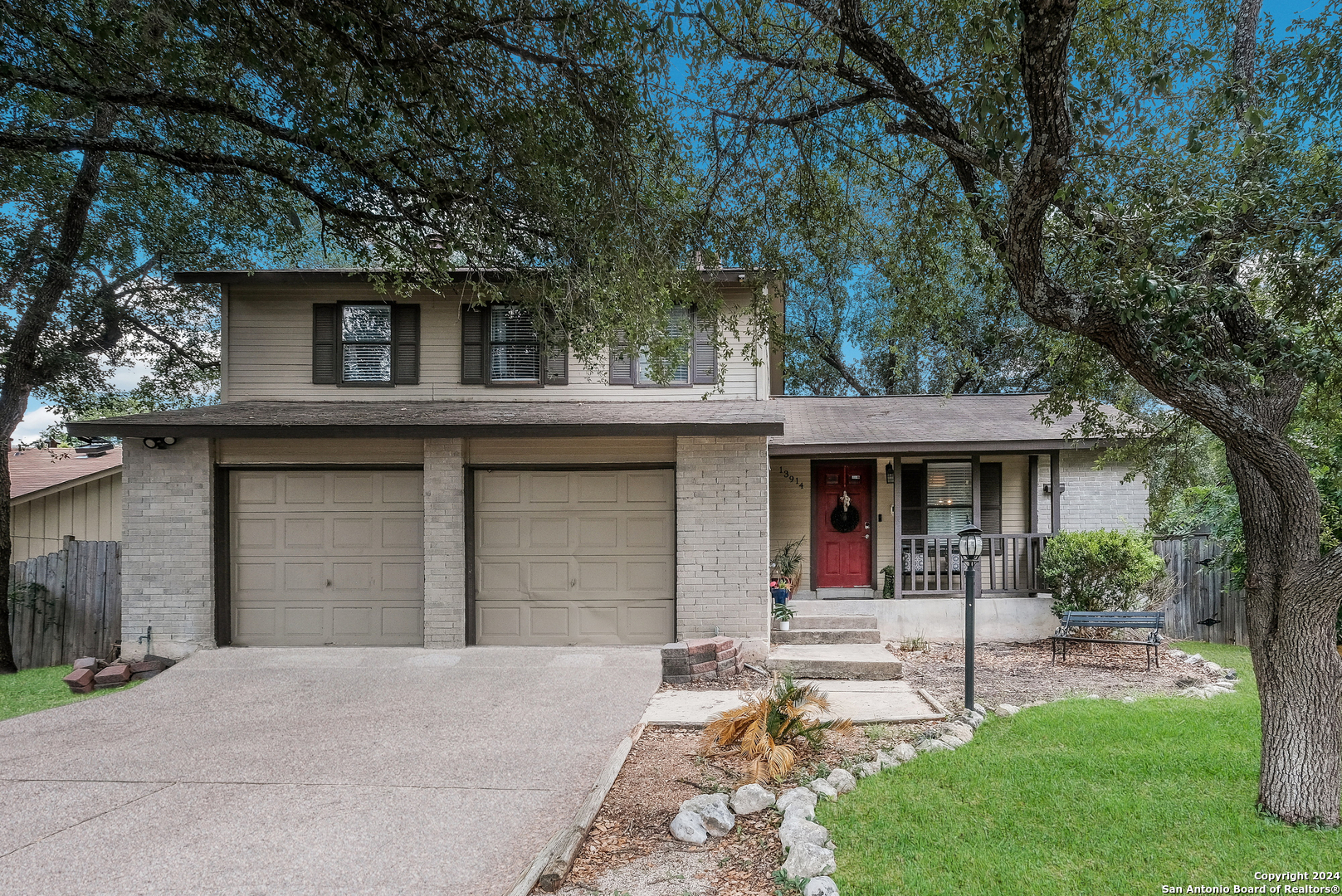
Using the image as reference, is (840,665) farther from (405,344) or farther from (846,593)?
(405,344)

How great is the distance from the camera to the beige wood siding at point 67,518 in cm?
1451

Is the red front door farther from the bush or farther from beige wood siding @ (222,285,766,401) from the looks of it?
beige wood siding @ (222,285,766,401)

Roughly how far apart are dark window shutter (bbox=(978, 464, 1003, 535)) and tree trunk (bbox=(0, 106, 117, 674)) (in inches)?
567

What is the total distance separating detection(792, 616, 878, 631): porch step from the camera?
33.4 ft

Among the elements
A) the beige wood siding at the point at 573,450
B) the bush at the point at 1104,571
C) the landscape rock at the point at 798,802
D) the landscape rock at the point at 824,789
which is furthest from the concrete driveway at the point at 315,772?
the bush at the point at 1104,571

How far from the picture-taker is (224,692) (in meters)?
7.57

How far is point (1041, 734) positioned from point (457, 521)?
6.60 m

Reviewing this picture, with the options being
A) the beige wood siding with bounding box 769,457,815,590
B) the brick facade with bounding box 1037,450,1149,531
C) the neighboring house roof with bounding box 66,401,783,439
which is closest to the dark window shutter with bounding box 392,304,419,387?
the neighboring house roof with bounding box 66,401,783,439

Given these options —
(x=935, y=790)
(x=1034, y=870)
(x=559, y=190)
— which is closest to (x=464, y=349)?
(x=559, y=190)

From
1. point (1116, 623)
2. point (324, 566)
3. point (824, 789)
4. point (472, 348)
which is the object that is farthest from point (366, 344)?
point (1116, 623)

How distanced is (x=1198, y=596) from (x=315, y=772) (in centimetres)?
1215

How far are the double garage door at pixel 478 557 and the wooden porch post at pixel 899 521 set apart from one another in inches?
152

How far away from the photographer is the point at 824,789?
4.72 m

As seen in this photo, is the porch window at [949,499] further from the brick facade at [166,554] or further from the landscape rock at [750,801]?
the brick facade at [166,554]
